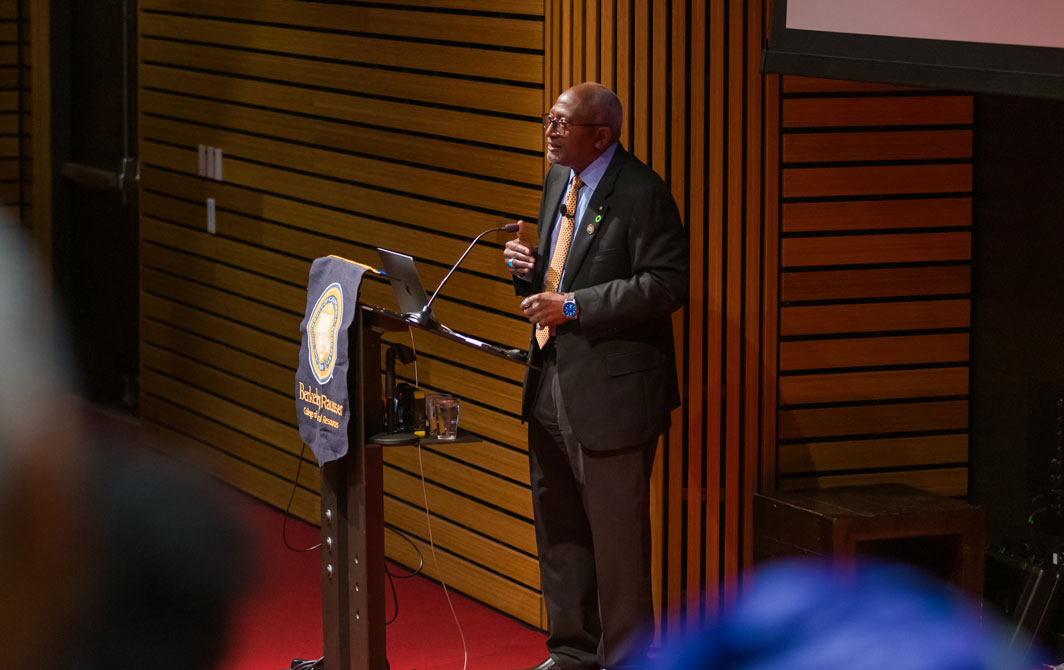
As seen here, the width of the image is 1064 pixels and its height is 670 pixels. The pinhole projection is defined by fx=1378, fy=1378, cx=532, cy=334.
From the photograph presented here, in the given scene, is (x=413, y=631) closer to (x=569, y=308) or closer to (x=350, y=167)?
(x=569, y=308)

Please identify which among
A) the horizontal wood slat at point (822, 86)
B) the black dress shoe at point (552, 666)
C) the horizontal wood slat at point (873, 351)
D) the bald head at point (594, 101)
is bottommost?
the black dress shoe at point (552, 666)

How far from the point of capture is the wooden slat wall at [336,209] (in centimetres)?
478

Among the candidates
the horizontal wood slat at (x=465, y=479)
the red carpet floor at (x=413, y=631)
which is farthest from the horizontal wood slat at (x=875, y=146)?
the red carpet floor at (x=413, y=631)

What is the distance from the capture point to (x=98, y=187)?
7641mm

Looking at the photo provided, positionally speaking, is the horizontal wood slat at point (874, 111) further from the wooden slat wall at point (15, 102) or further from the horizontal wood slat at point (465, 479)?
the wooden slat wall at point (15, 102)

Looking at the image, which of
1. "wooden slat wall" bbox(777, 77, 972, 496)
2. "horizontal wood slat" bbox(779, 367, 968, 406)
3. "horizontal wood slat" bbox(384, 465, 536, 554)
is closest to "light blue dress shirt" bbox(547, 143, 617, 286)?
"wooden slat wall" bbox(777, 77, 972, 496)

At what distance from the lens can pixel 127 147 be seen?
24.4 feet

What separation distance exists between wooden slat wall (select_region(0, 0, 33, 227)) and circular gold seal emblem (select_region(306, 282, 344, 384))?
15.9 feet

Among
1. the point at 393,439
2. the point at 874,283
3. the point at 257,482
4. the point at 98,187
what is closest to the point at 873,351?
the point at 874,283

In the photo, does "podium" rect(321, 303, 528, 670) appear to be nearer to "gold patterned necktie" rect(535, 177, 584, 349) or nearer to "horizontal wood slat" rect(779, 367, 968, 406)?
"gold patterned necktie" rect(535, 177, 584, 349)

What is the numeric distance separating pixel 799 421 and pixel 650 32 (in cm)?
130

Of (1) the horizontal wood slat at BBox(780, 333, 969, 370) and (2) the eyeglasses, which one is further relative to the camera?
(1) the horizontal wood slat at BBox(780, 333, 969, 370)

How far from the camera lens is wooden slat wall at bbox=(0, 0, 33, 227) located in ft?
25.6

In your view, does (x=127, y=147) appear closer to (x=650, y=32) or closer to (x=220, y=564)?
(x=650, y=32)
